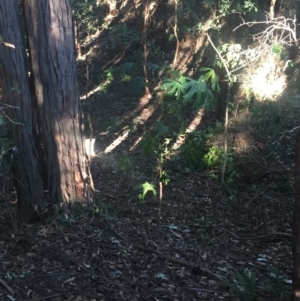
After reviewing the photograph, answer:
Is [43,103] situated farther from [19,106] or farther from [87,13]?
[87,13]

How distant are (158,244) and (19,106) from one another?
8.31 feet

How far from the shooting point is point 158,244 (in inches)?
267

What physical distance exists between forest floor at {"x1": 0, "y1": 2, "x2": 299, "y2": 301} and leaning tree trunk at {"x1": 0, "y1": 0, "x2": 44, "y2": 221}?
1.09 ft

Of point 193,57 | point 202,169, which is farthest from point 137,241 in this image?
point 193,57

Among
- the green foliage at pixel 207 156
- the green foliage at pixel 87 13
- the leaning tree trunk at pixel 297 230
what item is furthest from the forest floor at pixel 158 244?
the green foliage at pixel 87 13

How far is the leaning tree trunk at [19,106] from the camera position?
6312mm

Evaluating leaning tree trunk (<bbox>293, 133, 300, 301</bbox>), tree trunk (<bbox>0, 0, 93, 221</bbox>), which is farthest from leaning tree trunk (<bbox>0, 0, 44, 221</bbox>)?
leaning tree trunk (<bbox>293, 133, 300, 301</bbox>)

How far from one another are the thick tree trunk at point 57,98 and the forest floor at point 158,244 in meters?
0.43

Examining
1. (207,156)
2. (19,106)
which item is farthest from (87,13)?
(19,106)

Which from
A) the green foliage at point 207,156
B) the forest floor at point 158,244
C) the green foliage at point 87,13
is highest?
the green foliage at point 87,13

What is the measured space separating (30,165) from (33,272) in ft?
5.33

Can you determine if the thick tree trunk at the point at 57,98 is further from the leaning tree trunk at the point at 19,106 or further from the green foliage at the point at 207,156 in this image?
the green foliage at the point at 207,156

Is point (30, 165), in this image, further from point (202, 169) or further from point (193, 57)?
point (193, 57)

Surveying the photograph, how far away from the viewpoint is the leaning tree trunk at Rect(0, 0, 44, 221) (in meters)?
6.31
